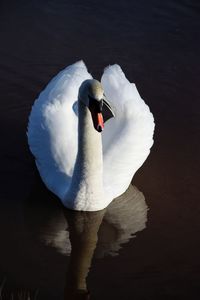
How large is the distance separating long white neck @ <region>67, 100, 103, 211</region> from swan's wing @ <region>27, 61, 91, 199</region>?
0.25 meters

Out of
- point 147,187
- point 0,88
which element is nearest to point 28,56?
point 0,88

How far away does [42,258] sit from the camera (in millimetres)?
8258

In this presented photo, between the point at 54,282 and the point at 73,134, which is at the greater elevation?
the point at 73,134

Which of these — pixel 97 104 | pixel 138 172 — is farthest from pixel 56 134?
pixel 97 104

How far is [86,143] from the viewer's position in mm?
8320

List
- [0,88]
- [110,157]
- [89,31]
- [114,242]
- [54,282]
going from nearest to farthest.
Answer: [54,282], [114,242], [110,157], [0,88], [89,31]

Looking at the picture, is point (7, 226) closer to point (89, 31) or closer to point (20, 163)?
point (20, 163)

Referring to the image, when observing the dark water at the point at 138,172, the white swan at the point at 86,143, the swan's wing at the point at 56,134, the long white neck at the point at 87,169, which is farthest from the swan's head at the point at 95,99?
the dark water at the point at 138,172

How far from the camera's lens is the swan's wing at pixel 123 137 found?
9.13 m

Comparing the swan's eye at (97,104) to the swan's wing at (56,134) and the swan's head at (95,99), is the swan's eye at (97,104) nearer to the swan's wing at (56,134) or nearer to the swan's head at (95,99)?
the swan's head at (95,99)

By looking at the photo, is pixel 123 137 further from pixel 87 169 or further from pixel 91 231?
pixel 91 231

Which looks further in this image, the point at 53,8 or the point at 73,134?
the point at 53,8

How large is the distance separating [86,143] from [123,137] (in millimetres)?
1030

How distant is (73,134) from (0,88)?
209 cm
